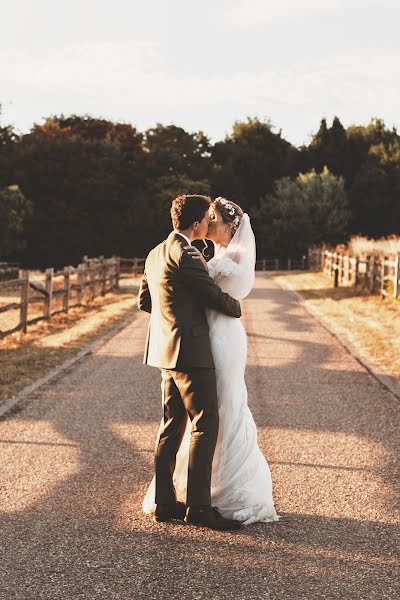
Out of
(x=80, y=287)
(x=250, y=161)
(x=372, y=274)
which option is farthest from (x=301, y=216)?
(x=80, y=287)

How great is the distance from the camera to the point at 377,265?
77.0 ft

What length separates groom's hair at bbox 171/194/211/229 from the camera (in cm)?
472

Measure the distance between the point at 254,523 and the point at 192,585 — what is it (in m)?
1.02

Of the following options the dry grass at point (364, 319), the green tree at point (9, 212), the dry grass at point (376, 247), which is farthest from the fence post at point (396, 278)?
the green tree at point (9, 212)

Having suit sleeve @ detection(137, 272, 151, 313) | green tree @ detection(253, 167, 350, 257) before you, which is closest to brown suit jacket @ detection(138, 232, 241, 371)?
suit sleeve @ detection(137, 272, 151, 313)

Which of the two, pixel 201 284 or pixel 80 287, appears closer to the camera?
pixel 201 284

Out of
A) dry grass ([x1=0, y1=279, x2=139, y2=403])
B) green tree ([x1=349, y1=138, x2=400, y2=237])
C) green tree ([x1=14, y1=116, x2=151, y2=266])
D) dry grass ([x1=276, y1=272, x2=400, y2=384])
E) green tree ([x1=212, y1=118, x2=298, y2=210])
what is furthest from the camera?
green tree ([x1=349, y1=138, x2=400, y2=237])

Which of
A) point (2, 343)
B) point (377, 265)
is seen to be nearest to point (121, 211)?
point (377, 265)

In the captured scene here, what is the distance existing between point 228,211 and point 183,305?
67 cm

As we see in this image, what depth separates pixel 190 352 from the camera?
4.64 meters

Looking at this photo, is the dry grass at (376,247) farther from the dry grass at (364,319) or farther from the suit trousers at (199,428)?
the suit trousers at (199,428)

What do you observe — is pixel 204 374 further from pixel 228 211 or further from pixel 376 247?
pixel 376 247

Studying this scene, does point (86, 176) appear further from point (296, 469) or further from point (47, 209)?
point (296, 469)

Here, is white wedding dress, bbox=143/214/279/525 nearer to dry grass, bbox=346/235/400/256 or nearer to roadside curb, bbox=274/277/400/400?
roadside curb, bbox=274/277/400/400
